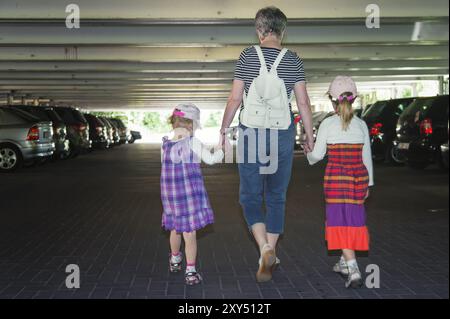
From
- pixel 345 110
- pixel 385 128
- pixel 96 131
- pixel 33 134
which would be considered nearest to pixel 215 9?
pixel 33 134

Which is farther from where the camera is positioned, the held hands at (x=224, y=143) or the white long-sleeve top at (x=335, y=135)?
the white long-sleeve top at (x=335, y=135)

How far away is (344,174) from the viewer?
5.95 meters

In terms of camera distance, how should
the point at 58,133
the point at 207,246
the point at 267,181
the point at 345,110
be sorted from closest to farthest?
the point at 345,110, the point at 267,181, the point at 207,246, the point at 58,133

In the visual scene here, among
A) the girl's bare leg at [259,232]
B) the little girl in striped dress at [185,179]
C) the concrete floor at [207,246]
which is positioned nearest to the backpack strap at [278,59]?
the little girl in striped dress at [185,179]

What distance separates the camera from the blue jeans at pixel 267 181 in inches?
235

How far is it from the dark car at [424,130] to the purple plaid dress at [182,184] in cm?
1006

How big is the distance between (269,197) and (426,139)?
1051 centimetres

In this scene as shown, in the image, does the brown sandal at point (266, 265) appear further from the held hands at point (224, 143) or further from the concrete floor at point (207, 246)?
the held hands at point (224, 143)

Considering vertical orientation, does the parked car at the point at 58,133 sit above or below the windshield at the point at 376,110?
below

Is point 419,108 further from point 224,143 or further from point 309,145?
point 224,143

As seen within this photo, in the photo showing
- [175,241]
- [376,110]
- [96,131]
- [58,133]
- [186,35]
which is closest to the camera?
[175,241]

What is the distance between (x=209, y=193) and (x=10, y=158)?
7.65 metres

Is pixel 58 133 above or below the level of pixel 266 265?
above

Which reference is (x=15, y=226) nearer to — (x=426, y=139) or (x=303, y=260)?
(x=303, y=260)
